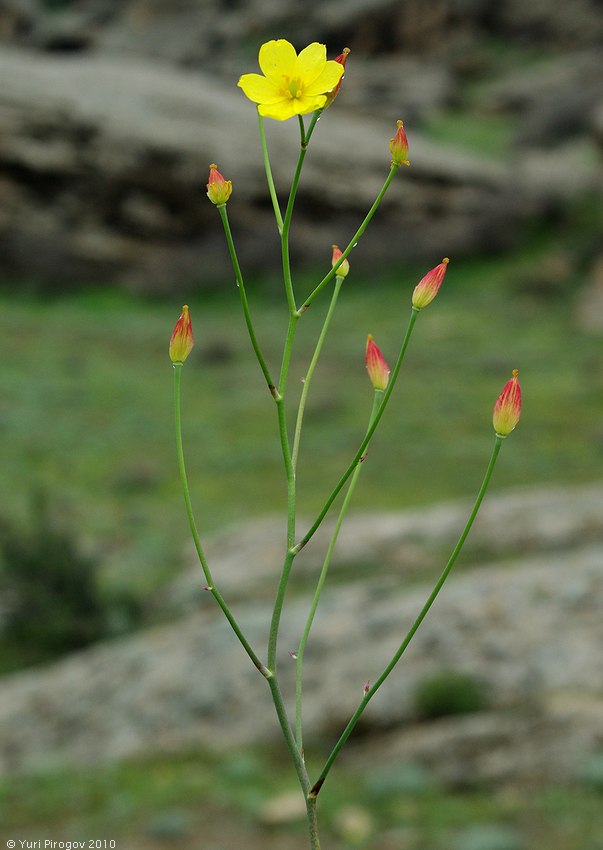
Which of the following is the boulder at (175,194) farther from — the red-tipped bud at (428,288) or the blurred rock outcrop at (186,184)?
the red-tipped bud at (428,288)

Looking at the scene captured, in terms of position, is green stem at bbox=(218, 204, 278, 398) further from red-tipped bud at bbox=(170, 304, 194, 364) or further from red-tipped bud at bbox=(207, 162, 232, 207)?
red-tipped bud at bbox=(170, 304, 194, 364)

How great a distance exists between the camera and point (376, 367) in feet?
4.73

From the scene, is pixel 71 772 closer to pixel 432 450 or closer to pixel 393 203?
pixel 432 450

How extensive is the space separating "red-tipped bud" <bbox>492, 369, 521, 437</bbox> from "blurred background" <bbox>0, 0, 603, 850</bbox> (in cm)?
392

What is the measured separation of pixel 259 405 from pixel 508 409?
15.6 metres

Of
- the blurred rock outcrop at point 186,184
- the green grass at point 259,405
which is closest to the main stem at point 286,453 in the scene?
the green grass at point 259,405

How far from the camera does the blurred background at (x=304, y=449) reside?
18.2 ft

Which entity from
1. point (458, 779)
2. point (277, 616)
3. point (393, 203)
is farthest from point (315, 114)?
point (393, 203)

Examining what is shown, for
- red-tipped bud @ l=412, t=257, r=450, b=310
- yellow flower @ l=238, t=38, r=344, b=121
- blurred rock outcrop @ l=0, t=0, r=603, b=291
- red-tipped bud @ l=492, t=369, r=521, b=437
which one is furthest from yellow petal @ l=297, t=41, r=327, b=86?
blurred rock outcrop @ l=0, t=0, r=603, b=291

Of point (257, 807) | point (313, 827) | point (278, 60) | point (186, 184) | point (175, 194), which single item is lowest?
point (313, 827)

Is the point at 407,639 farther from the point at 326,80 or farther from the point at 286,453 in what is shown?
the point at 326,80

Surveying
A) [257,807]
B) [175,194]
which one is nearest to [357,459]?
[257,807]

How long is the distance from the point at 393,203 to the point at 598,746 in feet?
67.5

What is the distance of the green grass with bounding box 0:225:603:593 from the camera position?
1311cm
